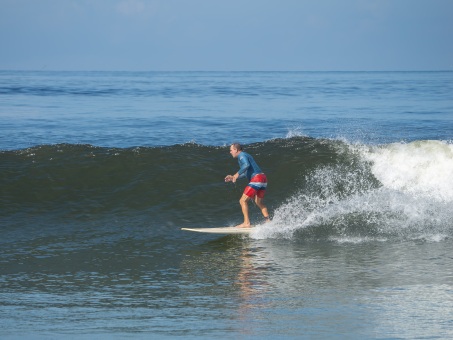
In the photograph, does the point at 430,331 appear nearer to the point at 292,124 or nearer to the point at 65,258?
the point at 65,258

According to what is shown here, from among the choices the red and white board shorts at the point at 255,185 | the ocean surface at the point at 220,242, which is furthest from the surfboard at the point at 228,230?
the red and white board shorts at the point at 255,185

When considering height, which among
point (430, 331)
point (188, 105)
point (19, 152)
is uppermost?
point (188, 105)

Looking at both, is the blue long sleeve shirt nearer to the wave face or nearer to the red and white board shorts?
the red and white board shorts

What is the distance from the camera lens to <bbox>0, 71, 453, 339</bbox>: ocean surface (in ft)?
25.0

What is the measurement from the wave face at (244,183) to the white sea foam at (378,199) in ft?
0.08

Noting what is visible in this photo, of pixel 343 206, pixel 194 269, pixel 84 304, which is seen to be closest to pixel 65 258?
pixel 194 269

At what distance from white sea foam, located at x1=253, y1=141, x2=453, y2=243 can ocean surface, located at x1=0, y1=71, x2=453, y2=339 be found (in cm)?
4

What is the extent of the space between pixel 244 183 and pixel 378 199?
3.32m

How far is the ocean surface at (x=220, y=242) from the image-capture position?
7613 mm

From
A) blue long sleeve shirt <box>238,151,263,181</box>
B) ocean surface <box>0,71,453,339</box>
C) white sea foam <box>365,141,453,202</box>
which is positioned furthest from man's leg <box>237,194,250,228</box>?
white sea foam <box>365,141,453,202</box>

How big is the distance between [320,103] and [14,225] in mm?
30407

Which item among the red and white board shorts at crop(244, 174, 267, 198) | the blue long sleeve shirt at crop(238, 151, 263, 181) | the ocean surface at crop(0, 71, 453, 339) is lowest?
the ocean surface at crop(0, 71, 453, 339)

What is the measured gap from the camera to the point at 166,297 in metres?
8.78

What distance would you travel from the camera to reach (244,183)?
53.7ft
